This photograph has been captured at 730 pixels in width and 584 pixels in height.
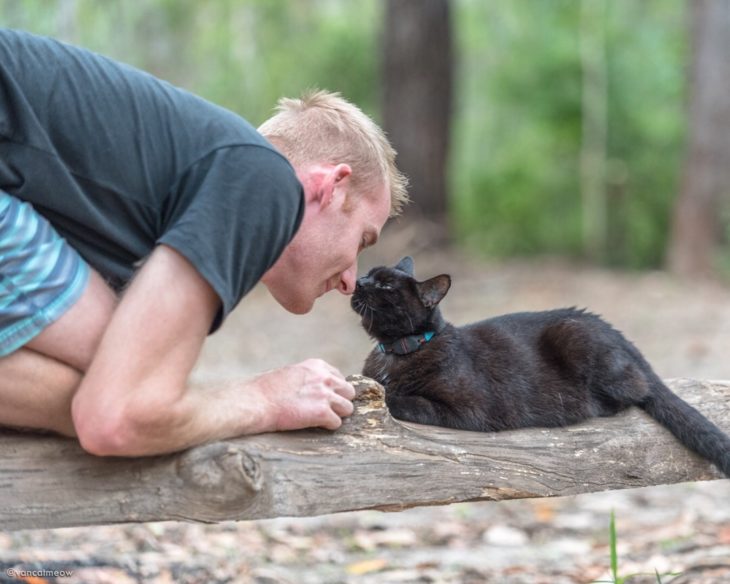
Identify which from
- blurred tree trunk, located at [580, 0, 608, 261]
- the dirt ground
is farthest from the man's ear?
blurred tree trunk, located at [580, 0, 608, 261]

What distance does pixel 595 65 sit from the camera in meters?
12.7

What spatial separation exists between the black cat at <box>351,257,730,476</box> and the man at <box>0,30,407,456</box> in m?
0.53

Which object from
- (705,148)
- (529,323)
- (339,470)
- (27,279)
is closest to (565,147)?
(705,148)

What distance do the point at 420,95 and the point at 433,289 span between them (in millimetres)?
7157

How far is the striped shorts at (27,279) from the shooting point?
2443 mm

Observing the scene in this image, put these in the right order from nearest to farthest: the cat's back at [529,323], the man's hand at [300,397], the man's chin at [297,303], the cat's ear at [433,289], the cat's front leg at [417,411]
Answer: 1. the man's hand at [300,397]
2. the man's chin at [297,303]
3. the cat's front leg at [417,411]
4. the cat's ear at [433,289]
5. the cat's back at [529,323]

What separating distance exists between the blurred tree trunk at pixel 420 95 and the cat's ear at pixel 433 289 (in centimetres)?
684

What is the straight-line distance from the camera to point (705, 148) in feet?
32.8

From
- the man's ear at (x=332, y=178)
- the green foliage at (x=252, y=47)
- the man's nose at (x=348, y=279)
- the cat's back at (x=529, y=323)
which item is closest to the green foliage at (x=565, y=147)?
the green foliage at (x=252, y=47)

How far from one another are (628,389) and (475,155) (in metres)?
12.6

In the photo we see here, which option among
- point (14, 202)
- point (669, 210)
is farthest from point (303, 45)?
point (14, 202)

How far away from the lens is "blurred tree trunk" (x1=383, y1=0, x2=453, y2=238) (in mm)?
10070

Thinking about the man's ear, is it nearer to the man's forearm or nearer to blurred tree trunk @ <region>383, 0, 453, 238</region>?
the man's forearm

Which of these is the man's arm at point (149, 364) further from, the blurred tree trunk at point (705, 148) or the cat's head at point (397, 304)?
the blurred tree trunk at point (705, 148)
